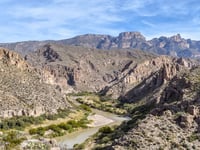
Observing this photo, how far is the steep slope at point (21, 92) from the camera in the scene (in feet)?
326

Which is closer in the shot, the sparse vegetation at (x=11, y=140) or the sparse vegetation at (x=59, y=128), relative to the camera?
the sparse vegetation at (x=11, y=140)

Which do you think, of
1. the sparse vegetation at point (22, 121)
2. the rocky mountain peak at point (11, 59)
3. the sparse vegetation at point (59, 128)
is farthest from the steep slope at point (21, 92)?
the sparse vegetation at point (59, 128)

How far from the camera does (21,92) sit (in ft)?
356

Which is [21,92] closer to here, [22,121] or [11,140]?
[22,121]

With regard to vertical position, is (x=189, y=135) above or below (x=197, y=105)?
below

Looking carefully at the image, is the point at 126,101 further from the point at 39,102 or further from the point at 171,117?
the point at 171,117

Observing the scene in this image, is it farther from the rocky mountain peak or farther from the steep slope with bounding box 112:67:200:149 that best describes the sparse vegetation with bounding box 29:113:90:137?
the rocky mountain peak

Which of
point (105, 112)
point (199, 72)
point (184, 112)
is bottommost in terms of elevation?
point (105, 112)

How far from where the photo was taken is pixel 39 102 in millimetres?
108188

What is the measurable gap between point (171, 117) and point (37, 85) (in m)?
67.1

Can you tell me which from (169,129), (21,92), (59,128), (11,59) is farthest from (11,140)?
(11,59)

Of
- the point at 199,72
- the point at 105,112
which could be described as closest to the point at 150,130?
the point at 199,72

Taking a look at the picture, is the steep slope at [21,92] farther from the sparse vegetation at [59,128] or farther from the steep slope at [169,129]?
the steep slope at [169,129]

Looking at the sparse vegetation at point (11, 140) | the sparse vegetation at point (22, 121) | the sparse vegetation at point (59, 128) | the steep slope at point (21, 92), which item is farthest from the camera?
the steep slope at point (21, 92)
